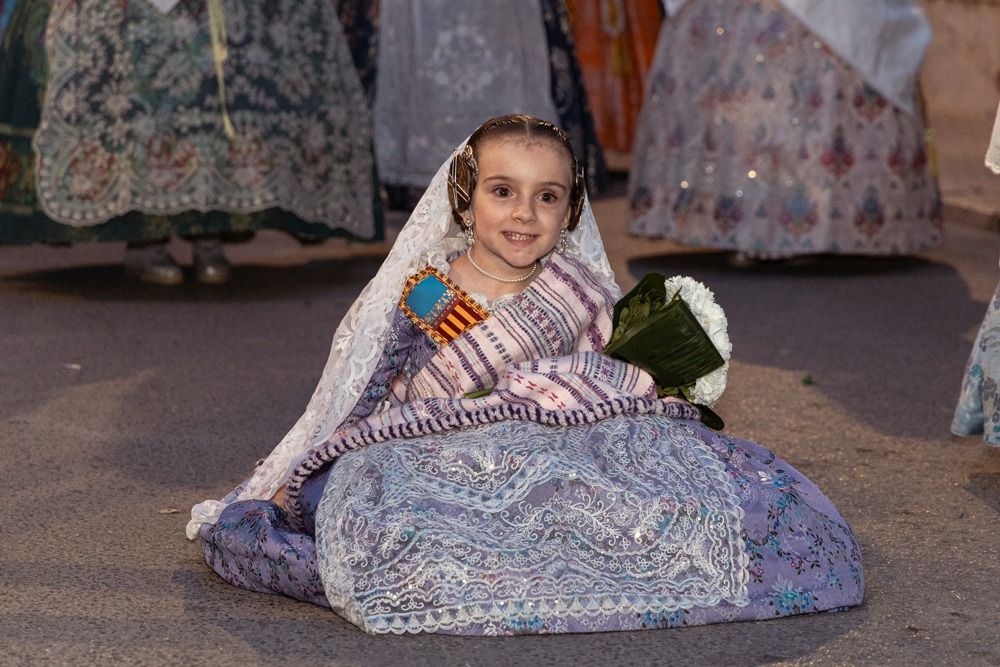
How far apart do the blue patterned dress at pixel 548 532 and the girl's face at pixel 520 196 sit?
1.10ft

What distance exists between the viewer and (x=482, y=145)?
3.82 m

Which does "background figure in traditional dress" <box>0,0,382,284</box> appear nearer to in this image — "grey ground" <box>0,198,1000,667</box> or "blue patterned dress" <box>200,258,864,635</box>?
"grey ground" <box>0,198,1000,667</box>

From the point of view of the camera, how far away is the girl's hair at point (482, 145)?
150 inches

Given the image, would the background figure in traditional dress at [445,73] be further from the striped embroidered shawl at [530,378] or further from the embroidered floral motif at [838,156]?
the striped embroidered shawl at [530,378]

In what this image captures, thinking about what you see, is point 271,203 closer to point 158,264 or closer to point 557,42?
point 158,264

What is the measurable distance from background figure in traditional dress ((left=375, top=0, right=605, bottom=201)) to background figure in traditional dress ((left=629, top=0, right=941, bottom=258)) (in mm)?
1565

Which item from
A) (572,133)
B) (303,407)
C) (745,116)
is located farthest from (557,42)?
(303,407)

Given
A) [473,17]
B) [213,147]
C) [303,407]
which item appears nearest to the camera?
[303,407]

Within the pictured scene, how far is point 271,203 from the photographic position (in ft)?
22.9

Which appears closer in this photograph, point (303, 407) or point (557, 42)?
point (303, 407)

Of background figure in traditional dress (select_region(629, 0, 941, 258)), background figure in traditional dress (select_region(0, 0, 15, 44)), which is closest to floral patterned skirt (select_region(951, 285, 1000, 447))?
background figure in traditional dress (select_region(629, 0, 941, 258))

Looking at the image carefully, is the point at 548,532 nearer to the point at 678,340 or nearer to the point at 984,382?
the point at 678,340

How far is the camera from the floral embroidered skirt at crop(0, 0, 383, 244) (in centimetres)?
686

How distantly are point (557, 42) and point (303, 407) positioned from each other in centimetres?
463
